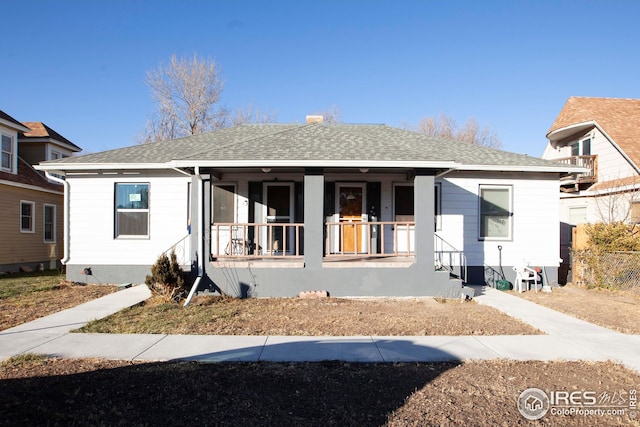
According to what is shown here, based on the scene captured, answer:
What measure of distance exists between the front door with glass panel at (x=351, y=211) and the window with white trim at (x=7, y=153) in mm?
11861

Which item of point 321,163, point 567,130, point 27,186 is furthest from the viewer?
point 567,130

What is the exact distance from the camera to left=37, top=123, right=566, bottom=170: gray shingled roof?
28.8ft

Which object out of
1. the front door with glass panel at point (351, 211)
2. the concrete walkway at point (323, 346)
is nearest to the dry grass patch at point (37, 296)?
the concrete walkway at point (323, 346)

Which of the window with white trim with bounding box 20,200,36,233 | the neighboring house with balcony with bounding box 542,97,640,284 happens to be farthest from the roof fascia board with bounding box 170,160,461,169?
the window with white trim with bounding box 20,200,36,233

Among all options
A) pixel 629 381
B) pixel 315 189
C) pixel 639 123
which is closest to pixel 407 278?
pixel 315 189

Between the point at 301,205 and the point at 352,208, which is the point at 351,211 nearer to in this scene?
the point at 352,208

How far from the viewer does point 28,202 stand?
1445cm

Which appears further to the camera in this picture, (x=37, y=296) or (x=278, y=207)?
(x=278, y=207)

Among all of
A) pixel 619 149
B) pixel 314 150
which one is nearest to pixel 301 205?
pixel 314 150

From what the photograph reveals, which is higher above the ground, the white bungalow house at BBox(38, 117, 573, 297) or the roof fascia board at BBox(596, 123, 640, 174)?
the roof fascia board at BBox(596, 123, 640, 174)

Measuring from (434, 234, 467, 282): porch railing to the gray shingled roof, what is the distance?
2.30 metres

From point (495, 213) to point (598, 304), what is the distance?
336 cm

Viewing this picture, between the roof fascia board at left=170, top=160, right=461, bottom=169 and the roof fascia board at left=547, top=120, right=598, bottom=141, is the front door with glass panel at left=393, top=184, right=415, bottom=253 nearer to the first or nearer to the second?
the roof fascia board at left=170, top=160, right=461, bottom=169

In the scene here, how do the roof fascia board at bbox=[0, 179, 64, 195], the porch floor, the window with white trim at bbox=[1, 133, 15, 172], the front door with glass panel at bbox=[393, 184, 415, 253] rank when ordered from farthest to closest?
1. the window with white trim at bbox=[1, 133, 15, 172]
2. the roof fascia board at bbox=[0, 179, 64, 195]
3. the front door with glass panel at bbox=[393, 184, 415, 253]
4. the porch floor
